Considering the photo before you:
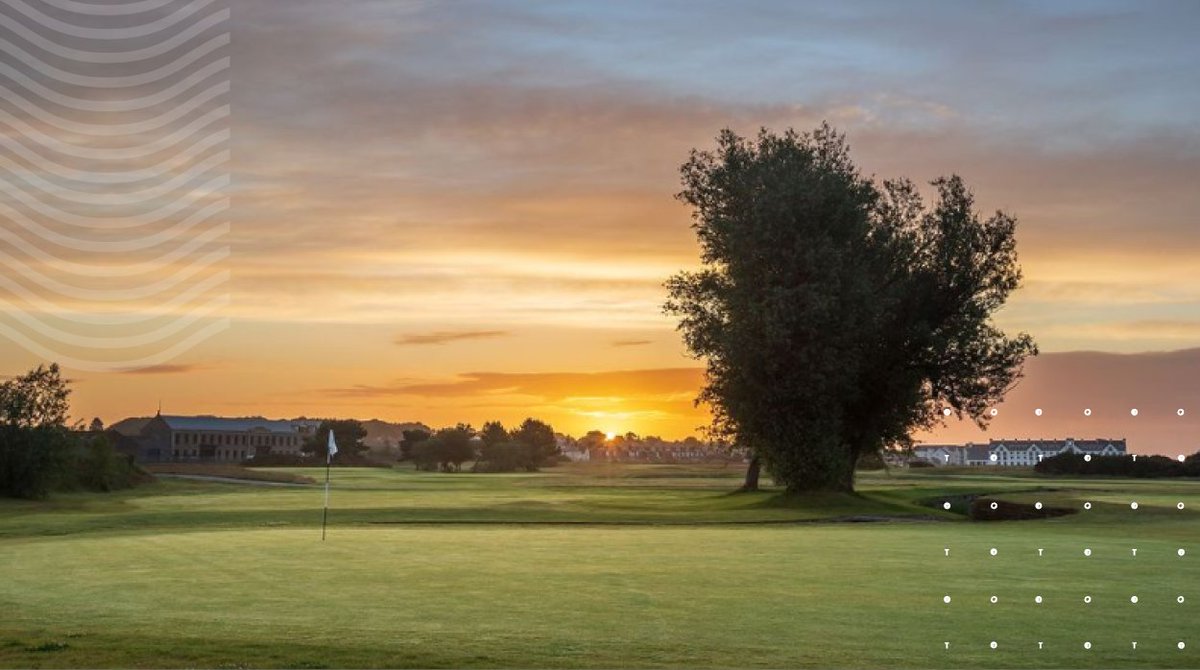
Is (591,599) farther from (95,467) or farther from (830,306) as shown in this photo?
(95,467)

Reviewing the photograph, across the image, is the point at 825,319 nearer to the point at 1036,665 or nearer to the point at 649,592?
the point at 649,592

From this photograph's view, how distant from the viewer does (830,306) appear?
190ft

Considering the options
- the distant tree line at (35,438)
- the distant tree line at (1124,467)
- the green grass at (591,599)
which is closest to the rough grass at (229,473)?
the distant tree line at (35,438)

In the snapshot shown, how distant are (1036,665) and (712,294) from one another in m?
49.0

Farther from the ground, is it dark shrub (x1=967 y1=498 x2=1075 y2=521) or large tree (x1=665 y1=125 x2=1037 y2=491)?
large tree (x1=665 y1=125 x2=1037 y2=491)

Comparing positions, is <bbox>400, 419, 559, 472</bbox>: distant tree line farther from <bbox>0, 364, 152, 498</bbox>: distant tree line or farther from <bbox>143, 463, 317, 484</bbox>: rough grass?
<bbox>0, 364, 152, 498</bbox>: distant tree line

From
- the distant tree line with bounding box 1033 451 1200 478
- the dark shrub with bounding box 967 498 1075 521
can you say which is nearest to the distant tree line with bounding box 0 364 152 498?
the dark shrub with bounding box 967 498 1075 521

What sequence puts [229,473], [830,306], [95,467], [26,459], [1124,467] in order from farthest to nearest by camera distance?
[229,473] → [1124,467] → [95,467] → [26,459] → [830,306]

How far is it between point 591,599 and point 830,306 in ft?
133

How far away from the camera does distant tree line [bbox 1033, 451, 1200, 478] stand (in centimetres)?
11575

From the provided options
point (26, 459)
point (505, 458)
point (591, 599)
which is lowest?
point (591, 599)

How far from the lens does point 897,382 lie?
212ft

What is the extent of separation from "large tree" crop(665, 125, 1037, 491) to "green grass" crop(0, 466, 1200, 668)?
65.2ft

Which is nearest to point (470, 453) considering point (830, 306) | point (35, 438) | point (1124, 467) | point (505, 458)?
point (505, 458)
